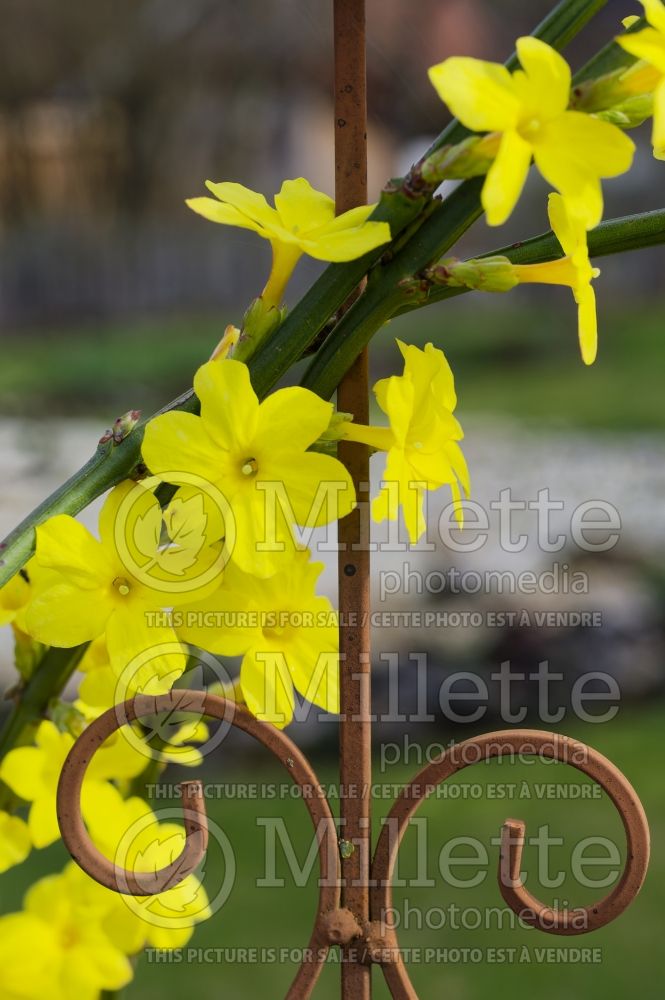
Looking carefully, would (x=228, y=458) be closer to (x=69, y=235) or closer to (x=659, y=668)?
(x=659, y=668)

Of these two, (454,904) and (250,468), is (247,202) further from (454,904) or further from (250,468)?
(454,904)

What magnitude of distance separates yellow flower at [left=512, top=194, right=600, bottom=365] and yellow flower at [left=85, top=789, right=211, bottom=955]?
0.97 feet

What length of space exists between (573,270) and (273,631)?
17 cm

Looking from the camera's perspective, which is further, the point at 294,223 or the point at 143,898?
the point at 143,898

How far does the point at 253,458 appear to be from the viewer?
36 centimetres

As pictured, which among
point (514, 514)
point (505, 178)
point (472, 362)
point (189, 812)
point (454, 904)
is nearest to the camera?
point (505, 178)

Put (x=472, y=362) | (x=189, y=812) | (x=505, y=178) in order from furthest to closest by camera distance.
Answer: (x=472, y=362) < (x=189, y=812) < (x=505, y=178)

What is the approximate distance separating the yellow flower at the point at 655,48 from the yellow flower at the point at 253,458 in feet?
0.43

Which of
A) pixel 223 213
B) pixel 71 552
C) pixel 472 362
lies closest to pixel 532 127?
pixel 223 213

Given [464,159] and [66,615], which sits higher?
[464,159]

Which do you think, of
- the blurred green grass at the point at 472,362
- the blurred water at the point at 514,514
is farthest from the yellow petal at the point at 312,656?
the blurred green grass at the point at 472,362

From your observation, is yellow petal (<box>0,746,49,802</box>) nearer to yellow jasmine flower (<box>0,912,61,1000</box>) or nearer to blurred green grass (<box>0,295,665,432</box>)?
yellow jasmine flower (<box>0,912,61,1000</box>)

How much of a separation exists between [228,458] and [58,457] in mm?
2013

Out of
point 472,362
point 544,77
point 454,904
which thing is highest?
point 472,362
